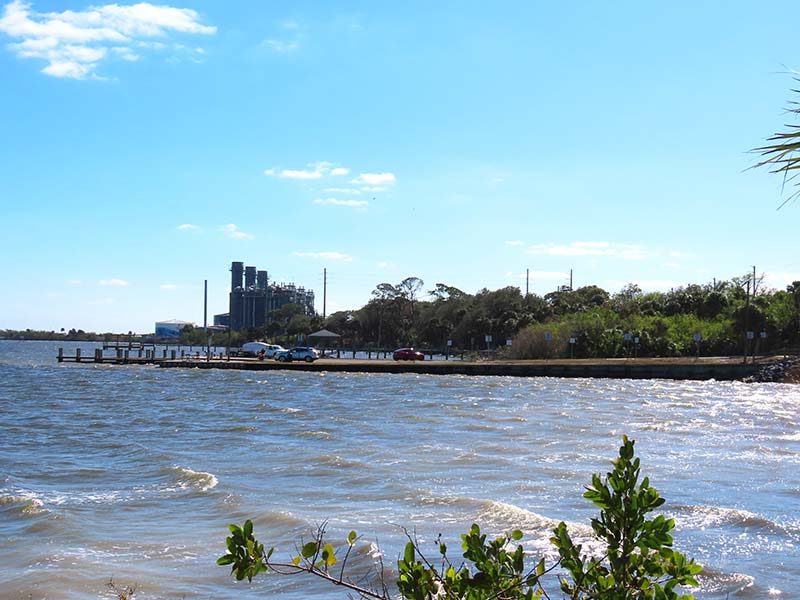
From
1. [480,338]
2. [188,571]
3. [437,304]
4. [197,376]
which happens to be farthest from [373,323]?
[188,571]

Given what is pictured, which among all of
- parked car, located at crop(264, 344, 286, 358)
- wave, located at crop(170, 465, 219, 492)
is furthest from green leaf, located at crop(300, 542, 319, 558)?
parked car, located at crop(264, 344, 286, 358)

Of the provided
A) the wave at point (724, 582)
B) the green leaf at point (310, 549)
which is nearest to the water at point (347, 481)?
the wave at point (724, 582)

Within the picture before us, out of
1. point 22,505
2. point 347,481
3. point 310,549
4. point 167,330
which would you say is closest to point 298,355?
point 347,481

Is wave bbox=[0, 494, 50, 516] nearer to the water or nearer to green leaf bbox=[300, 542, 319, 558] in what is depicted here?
the water

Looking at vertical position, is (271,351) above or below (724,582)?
above

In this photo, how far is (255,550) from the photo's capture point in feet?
9.52

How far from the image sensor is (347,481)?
40.6ft

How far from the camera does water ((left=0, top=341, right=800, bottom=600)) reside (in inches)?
314

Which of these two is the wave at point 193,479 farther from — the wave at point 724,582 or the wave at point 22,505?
the wave at point 724,582

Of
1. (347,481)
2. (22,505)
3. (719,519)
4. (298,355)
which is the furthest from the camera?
(298,355)

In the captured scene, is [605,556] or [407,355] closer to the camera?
[605,556]

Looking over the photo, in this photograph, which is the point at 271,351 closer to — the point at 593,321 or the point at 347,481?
the point at 593,321

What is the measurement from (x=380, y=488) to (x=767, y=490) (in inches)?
208

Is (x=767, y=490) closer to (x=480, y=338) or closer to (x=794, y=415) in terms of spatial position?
(x=794, y=415)
